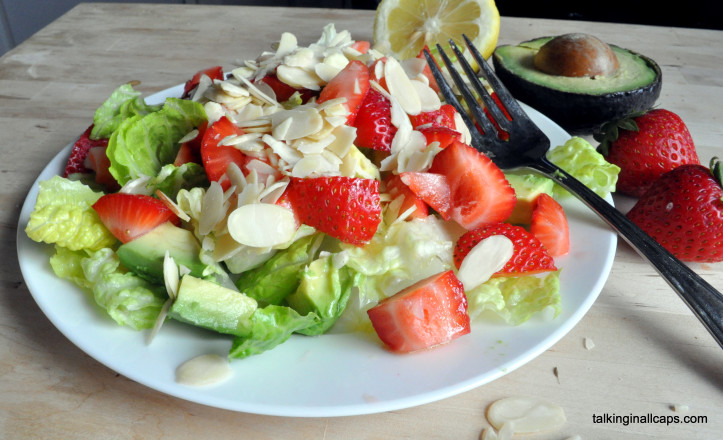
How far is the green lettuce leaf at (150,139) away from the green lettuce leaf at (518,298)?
683mm

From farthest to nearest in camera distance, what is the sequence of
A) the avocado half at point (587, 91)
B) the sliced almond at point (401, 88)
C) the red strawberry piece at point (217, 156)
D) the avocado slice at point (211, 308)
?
the avocado half at point (587, 91)
the sliced almond at point (401, 88)
the red strawberry piece at point (217, 156)
the avocado slice at point (211, 308)

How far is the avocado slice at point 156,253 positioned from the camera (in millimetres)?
1038

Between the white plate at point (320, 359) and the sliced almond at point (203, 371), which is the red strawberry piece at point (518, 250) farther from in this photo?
the sliced almond at point (203, 371)

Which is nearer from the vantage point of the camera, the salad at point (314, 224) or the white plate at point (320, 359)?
the white plate at point (320, 359)

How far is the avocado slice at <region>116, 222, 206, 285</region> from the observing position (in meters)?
1.04

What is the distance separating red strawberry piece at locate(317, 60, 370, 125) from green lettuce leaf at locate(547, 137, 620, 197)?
0.47 metres

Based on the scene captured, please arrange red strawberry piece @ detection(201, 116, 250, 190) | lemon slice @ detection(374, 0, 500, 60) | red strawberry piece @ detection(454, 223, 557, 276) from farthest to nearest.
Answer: lemon slice @ detection(374, 0, 500, 60), red strawberry piece @ detection(201, 116, 250, 190), red strawberry piece @ detection(454, 223, 557, 276)

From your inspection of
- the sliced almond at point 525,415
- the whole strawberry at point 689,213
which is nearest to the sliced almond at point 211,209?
the sliced almond at point 525,415

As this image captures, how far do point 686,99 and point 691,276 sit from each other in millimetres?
1220

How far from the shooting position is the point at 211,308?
97 centimetres

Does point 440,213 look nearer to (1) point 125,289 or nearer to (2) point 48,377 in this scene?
(1) point 125,289

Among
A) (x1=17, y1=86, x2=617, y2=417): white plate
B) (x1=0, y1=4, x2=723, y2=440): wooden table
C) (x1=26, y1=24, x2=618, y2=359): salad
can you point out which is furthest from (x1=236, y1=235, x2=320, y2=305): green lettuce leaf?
(x1=0, y1=4, x2=723, y2=440): wooden table

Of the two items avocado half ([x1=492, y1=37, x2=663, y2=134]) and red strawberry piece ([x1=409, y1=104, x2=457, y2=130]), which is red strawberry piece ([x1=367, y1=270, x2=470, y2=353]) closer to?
red strawberry piece ([x1=409, y1=104, x2=457, y2=130])

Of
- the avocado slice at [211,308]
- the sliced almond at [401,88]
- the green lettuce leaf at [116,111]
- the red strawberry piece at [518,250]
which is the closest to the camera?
the avocado slice at [211,308]
